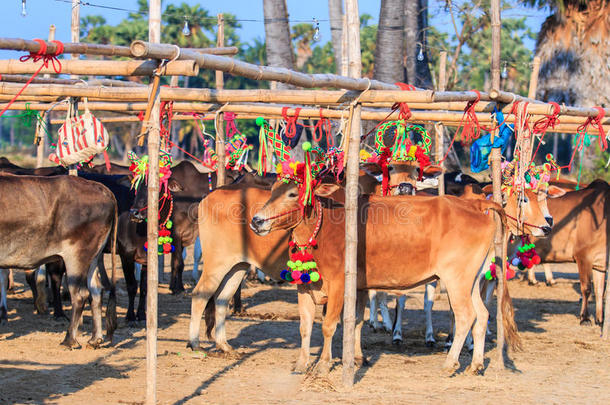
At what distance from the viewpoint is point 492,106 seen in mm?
10445

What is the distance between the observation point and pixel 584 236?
13969mm

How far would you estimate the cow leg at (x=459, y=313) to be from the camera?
9.34m

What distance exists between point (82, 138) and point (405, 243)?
13.7 feet

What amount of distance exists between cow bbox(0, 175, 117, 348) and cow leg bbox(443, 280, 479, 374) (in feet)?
14.6

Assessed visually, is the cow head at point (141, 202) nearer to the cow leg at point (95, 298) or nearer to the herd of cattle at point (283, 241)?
the herd of cattle at point (283, 241)

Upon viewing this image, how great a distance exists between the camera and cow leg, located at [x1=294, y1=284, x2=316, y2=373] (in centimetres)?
942

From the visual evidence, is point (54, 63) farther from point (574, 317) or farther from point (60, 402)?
point (574, 317)

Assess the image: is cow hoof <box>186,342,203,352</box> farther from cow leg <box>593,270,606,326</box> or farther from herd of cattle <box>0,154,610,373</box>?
cow leg <box>593,270,606,326</box>

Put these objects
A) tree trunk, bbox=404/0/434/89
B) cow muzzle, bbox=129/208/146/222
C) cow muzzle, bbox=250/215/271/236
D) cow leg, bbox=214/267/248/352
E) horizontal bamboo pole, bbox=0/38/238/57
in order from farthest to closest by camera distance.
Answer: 1. tree trunk, bbox=404/0/434/89
2. cow muzzle, bbox=129/208/146/222
3. cow leg, bbox=214/267/248/352
4. cow muzzle, bbox=250/215/271/236
5. horizontal bamboo pole, bbox=0/38/238/57

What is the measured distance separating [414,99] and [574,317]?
6.65m

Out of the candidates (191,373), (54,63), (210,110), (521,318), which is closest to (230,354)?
(191,373)

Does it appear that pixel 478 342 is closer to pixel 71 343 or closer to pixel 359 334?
pixel 359 334

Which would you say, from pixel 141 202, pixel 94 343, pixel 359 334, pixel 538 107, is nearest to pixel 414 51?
pixel 538 107

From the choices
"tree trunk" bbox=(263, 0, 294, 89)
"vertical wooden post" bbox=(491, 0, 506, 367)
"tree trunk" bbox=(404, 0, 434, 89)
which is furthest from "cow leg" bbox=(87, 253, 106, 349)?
"tree trunk" bbox=(404, 0, 434, 89)
